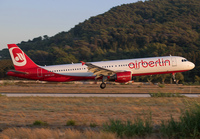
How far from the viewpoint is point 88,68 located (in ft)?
116

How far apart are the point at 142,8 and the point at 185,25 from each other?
55068 millimetres

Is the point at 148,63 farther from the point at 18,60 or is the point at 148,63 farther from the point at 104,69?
the point at 18,60

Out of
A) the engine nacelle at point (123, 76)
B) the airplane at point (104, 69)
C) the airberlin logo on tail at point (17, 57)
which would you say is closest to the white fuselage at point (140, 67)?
the airplane at point (104, 69)

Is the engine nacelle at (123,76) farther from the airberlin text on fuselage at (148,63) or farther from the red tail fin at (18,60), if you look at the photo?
the red tail fin at (18,60)

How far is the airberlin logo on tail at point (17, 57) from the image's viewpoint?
37125 millimetres

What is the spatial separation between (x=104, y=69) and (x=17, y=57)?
11.7m

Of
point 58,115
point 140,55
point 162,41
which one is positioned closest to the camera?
point 58,115

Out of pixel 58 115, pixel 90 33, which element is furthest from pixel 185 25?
pixel 58 115

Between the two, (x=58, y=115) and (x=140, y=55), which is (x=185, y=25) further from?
(x=58, y=115)

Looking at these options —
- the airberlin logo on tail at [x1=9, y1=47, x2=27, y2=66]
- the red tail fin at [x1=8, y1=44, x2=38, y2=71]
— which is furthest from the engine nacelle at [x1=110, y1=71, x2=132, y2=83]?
the airberlin logo on tail at [x1=9, y1=47, x2=27, y2=66]

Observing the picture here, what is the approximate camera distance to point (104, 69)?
34.9 meters

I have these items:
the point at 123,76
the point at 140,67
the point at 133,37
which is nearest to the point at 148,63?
the point at 140,67

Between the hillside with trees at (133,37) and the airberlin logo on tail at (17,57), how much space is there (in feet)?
152

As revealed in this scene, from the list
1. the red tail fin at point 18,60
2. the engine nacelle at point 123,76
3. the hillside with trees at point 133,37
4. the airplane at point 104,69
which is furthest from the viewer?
the hillside with trees at point 133,37
